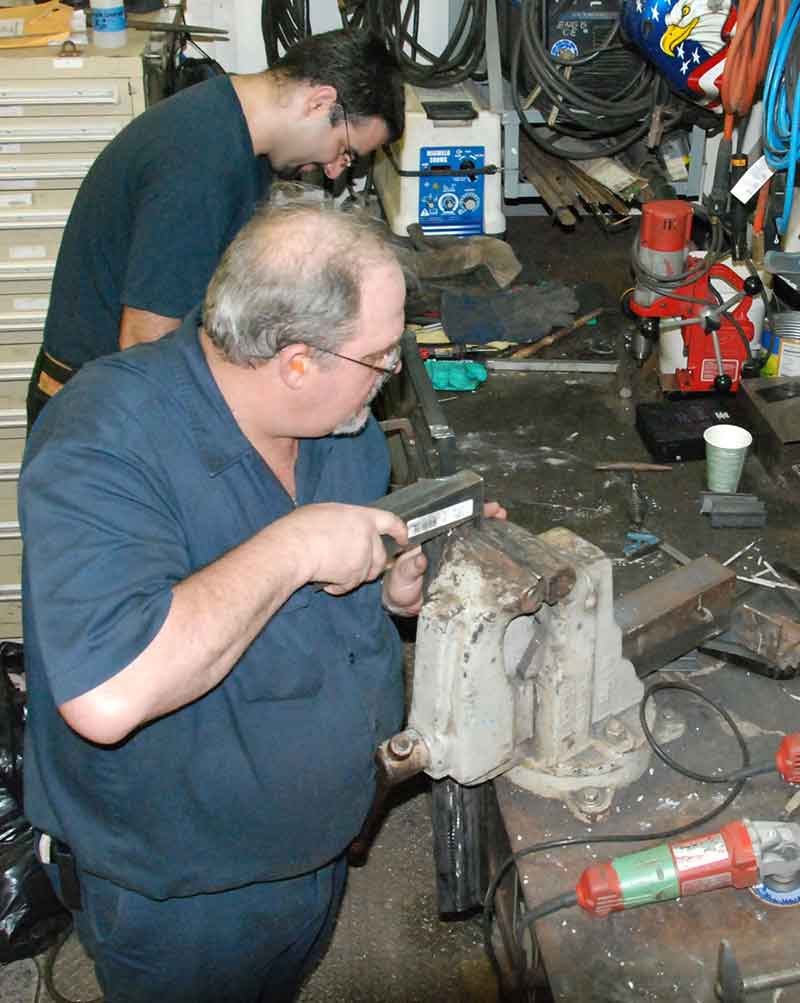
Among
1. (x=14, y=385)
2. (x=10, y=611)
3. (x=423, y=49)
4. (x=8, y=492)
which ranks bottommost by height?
(x=10, y=611)

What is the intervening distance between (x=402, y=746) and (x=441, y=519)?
0.29 metres

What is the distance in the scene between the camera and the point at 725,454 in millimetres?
2123

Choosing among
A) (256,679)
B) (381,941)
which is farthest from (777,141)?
(381,941)

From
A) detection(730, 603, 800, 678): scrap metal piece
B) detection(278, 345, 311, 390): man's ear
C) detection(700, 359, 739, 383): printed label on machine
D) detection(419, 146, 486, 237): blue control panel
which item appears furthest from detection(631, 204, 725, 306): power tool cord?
detection(278, 345, 311, 390): man's ear

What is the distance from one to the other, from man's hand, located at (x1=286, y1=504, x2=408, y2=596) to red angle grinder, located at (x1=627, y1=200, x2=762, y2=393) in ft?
4.44

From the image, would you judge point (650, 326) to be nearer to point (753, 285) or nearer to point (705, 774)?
point (753, 285)

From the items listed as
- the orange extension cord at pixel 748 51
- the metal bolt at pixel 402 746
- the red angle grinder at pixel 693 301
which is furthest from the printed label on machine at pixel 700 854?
the orange extension cord at pixel 748 51

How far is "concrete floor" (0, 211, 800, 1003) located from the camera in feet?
6.88

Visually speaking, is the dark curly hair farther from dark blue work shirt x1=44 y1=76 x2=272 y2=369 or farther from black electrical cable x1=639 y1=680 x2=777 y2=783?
black electrical cable x1=639 y1=680 x2=777 y2=783

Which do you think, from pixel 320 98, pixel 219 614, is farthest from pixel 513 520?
pixel 219 614

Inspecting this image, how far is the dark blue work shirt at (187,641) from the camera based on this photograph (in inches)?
43.1

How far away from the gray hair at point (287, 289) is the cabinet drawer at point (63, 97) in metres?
1.44

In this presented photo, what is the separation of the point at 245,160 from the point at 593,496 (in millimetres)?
920

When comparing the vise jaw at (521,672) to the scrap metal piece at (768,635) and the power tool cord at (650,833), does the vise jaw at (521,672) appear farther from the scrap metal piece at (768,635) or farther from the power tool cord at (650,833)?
the scrap metal piece at (768,635)
